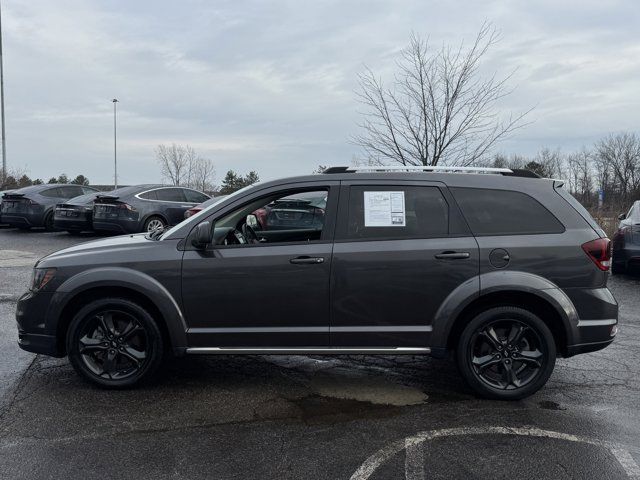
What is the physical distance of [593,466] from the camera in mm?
3297

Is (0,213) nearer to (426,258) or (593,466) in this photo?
(426,258)

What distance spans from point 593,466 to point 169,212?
530 inches

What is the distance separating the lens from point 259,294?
4320 millimetres

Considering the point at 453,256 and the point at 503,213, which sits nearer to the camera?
the point at 453,256

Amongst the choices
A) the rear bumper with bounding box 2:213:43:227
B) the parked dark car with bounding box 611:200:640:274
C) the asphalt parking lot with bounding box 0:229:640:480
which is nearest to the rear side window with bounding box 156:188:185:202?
the rear bumper with bounding box 2:213:43:227

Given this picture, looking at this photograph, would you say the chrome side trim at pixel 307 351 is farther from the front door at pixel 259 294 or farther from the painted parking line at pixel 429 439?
the painted parking line at pixel 429 439

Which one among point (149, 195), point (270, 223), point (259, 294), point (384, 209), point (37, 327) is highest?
point (149, 195)

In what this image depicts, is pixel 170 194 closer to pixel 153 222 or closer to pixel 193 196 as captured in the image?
pixel 193 196

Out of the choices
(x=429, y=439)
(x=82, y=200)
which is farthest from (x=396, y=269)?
(x=82, y=200)

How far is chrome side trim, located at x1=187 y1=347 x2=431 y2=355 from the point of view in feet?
14.2

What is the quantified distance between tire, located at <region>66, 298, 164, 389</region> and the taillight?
3380mm

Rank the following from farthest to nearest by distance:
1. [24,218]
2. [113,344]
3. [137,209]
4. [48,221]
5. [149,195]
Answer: [48,221]
[24,218]
[149,195]
[137,209]
[113,344]

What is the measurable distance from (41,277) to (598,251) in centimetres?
436

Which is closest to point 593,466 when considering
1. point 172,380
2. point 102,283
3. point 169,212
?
point 172,380
